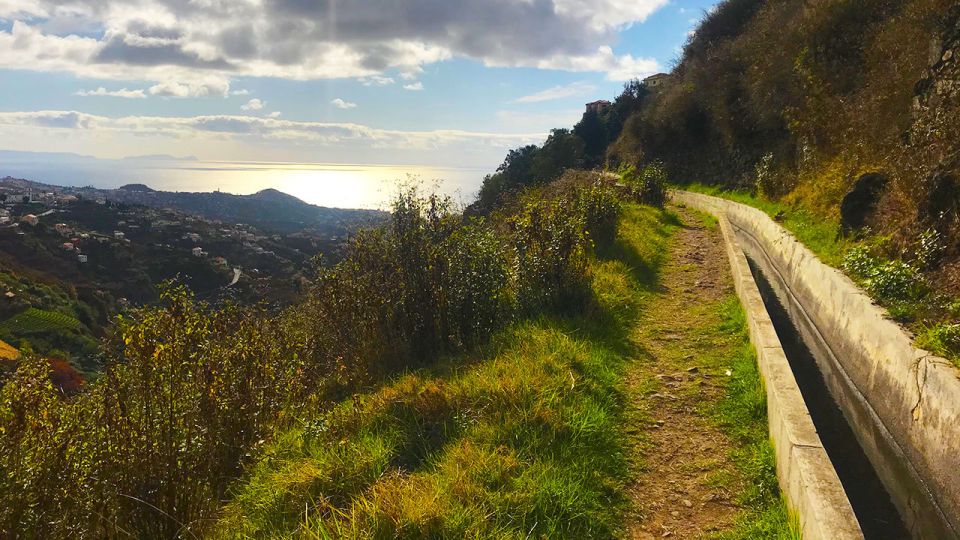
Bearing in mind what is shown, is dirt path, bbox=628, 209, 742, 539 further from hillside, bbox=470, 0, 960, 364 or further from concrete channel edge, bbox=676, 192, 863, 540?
hillside, bbox=470, 0, 960, 364

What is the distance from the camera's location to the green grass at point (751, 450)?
3.18 meters

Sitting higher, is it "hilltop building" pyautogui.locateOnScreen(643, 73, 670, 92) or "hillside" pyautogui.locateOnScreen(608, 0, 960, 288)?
"hilltop building" pyautogui.locateOnScreen(643, 73, 670, 92)

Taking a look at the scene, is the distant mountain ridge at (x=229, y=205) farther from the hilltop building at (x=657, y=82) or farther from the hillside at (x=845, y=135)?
the hillside at (x=845, y=135)

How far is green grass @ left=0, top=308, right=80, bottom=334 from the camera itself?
3862 cm

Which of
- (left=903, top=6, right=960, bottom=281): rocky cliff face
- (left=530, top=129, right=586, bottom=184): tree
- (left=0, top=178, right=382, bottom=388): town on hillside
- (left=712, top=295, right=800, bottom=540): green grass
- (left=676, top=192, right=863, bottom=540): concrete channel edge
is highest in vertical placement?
(left=530, top=129, right=586, bottom=184): tree

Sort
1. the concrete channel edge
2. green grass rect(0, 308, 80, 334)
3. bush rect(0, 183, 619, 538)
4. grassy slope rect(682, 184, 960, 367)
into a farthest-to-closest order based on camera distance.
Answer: green grass rect(0, 308, 80, 334) < grassy slope rect(682, 184, 960, 367) < bush rect(0, 183, 619, 538) < the concrete channel edge

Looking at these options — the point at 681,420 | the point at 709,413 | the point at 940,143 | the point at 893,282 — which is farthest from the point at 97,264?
the point at 940,143

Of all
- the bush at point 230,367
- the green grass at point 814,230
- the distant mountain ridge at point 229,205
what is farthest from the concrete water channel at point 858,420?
the distant mountain ridge at point 229,205

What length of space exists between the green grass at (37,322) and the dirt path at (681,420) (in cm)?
4945

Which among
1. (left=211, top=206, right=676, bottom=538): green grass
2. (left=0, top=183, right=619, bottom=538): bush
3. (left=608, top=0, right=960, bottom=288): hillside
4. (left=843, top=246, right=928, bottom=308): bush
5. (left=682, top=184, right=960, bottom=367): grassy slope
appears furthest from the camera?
(left=608, top=0, right=960, bottom=288): hillside

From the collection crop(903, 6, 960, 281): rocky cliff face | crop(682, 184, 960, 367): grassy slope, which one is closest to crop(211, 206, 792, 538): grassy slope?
crop(682, 184, 960, 367): grassy slope

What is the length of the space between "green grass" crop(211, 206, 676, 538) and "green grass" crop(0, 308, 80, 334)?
48.4 metres

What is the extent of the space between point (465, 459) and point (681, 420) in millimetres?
2229

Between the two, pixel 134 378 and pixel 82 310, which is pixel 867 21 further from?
pixel 82 310
